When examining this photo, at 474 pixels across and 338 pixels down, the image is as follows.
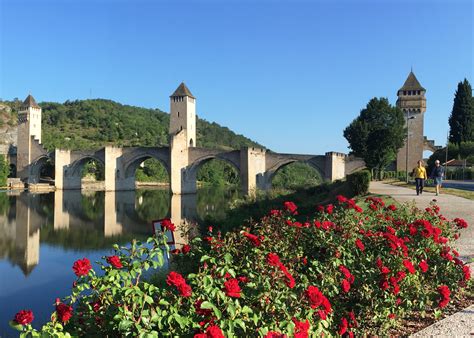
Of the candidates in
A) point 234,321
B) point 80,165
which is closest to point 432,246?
point 234,321

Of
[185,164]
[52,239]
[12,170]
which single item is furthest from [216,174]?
[52,239]

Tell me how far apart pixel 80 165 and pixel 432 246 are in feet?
183

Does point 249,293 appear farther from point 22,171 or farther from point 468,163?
point 22,171

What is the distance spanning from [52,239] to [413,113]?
135 ft

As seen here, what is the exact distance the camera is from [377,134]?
118ft

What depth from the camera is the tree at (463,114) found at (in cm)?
4991

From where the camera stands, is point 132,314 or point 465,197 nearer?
point 132,314

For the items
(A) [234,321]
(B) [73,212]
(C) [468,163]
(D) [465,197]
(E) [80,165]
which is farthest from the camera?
(E) [80,165]

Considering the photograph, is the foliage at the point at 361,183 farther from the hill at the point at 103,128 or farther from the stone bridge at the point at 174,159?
the hill at the point at 103,128

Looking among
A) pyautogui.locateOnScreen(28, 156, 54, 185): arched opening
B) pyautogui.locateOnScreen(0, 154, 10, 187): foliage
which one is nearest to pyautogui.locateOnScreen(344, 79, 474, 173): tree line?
pyautogui.locateOnScreen(28, 156, 54, 185): arched opening

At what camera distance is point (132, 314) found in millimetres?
2615

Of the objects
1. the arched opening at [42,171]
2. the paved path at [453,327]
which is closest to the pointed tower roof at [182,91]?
the arched opening at [42,171]

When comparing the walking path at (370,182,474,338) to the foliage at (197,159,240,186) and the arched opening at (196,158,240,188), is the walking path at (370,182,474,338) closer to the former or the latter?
the arched opening at (196,158,240,188)

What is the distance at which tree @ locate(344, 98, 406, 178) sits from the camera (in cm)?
3559
